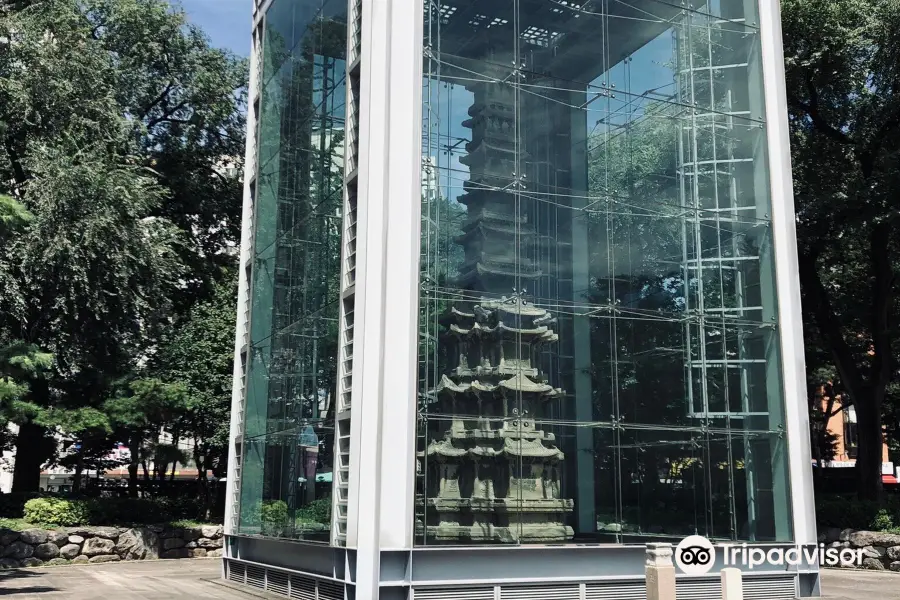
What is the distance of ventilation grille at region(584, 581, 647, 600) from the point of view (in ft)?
44.5

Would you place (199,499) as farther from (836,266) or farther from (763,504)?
(836,266)

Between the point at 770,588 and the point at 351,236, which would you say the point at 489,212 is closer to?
the point at 351,236

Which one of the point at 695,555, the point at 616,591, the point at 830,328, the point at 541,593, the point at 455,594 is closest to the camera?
the point at 455,594

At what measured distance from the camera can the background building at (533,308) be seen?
13.2m

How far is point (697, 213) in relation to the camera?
15.7 m

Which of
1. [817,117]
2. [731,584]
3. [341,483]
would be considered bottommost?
[731,584]

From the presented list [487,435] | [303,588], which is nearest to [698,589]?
[487,435]

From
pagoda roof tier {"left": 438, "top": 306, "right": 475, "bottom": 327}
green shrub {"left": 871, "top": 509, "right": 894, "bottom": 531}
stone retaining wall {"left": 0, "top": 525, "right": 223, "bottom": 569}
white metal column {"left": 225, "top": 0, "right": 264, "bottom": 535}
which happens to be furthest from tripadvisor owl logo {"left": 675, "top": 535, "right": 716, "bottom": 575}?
stone retaining wall {"left": 0, "top": 525, "right": 223, "bottom": 569}

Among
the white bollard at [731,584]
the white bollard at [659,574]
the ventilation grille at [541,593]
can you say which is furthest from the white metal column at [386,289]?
the white bollard at [731,584]

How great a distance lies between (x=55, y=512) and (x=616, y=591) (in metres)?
14.5

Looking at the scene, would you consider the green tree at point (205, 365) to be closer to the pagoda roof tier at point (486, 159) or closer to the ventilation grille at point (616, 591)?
the pagoda roof tier at point (486, 159)

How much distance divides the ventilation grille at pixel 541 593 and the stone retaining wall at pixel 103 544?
12876 millimetres

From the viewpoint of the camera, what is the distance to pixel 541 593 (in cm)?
1319

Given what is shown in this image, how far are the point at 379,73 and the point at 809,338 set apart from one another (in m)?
18.2
